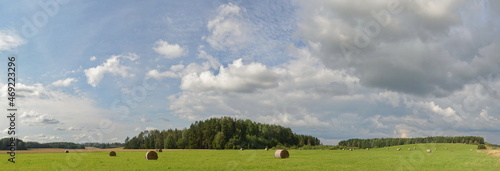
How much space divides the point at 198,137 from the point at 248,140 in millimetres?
20375

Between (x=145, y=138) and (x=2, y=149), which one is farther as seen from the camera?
(x=145, y=138)

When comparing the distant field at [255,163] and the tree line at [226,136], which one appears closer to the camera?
the distant field at [255,163]

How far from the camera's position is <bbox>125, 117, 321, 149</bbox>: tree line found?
5325 inches

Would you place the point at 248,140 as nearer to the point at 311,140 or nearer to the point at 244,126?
the point at 244,126

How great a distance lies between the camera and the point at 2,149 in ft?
279

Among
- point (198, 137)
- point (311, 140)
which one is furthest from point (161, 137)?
point (311, 140)

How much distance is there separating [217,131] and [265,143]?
20.1 m

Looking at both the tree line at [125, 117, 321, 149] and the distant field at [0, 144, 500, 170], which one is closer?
the distant field at [0, 144, 500, 170]

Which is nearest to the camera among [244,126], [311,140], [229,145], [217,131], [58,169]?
[58,169]

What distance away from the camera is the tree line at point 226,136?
13525 centimetres

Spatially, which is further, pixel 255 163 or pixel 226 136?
pixel 226 136

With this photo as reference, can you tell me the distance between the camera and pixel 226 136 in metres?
139

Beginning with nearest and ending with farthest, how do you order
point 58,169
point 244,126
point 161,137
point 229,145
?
point 58,169 → point 229,145 → point 244,126 → point 161,137

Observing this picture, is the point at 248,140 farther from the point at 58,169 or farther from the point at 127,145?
the point at 58,169
